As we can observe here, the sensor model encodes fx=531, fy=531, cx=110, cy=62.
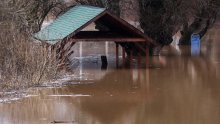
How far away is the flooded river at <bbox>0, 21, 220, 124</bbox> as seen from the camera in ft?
45.4

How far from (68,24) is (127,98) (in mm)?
7959

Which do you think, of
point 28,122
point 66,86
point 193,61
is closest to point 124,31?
point 193,61

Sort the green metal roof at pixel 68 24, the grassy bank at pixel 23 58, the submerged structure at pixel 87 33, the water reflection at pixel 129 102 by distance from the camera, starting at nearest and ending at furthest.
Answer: the water reflection at pixel 129 102, the grassy bank at pixel 23 58, the submerged structure at pixel 87 33, the green metal roof at pixel 68 24

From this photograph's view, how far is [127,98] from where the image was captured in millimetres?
16812

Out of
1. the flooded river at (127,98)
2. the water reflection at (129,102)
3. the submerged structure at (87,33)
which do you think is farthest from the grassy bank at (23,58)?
the submerged structure at (87,33)

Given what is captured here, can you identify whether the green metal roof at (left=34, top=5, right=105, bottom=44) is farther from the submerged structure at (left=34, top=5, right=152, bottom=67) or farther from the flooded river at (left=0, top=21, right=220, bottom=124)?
the flooded river at (left=0, top=21, right=220, bottom=124)

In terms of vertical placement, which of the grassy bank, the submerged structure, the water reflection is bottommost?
the water reflection

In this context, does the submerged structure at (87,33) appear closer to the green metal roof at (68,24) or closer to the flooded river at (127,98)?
the green metal roof at (68,24)

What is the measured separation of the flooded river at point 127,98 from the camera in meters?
13.8

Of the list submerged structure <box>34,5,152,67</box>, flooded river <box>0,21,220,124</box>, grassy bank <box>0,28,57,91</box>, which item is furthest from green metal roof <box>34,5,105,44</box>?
grassy bank <box>0,28,57,91</box>

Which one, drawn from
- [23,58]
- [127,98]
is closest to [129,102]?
[127,98]

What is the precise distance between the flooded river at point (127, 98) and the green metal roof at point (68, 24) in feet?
6.04

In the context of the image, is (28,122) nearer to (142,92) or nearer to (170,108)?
(170,108)

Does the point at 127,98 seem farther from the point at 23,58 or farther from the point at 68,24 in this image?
the point at 68,24
